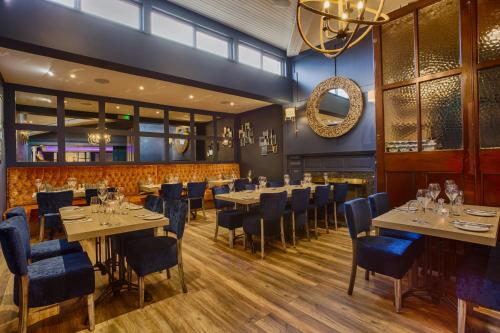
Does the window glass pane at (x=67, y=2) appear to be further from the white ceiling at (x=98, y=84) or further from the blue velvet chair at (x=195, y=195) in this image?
the blue velvet chair at (x=195, y=195)

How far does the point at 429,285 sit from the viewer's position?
264 cm

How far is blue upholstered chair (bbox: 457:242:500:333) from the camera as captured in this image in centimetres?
170

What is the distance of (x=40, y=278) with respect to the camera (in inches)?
75.9

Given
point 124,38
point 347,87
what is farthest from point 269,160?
point 124,38

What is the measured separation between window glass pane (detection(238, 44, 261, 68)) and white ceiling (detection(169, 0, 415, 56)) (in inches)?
14.0

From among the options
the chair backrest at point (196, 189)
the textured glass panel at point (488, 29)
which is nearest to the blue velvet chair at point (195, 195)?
the chair backrest at point (196, 189)

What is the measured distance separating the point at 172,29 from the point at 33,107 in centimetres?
433

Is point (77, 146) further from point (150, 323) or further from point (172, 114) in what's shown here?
point (150, 323)

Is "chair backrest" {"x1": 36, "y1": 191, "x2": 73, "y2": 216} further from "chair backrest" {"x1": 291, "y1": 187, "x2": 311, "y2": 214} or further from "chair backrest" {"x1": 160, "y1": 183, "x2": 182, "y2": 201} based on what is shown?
"chair backrest" {"x1": 291, "y1": 187, "x2": 311, "y2": 214}

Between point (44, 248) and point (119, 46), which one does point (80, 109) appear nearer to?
point (119, 46)

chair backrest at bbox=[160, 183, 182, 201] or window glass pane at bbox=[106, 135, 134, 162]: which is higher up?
window glass pane at bbox=[106, 135, 134, 162]

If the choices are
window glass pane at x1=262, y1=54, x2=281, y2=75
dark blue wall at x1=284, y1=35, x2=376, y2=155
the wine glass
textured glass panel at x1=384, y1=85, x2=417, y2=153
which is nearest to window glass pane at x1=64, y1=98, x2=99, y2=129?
window glass pane at x1=262, y1=54, x2=281, y2=75

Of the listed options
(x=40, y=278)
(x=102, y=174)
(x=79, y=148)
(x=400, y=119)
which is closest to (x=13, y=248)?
(x=40, y=278)

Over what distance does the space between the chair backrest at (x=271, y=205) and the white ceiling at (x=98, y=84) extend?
3.91 meters
